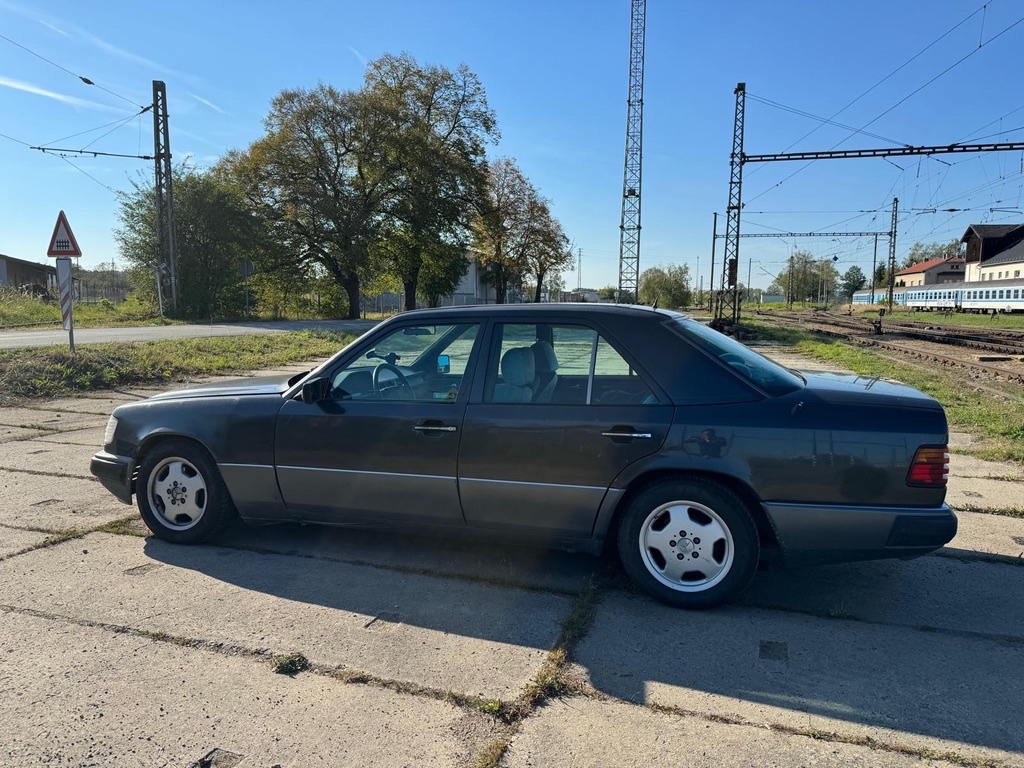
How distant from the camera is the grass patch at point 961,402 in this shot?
7738 mm

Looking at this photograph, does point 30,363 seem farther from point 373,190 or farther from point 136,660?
point 373,190

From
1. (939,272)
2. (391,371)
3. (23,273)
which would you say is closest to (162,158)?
(391,371)

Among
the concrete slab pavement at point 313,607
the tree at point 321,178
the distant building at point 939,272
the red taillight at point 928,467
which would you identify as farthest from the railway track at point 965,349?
the distant building at point 939,272

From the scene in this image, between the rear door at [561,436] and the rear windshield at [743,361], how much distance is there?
16.0 inches

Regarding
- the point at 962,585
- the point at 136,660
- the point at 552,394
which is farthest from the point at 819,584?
the point at 136,660

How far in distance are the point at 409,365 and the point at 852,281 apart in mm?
135277

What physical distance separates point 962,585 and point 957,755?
1831mm

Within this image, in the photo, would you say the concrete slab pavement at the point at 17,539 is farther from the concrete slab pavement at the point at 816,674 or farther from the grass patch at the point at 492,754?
the concrete slab pavement at the point at 816,674

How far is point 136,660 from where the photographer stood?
3104 mm

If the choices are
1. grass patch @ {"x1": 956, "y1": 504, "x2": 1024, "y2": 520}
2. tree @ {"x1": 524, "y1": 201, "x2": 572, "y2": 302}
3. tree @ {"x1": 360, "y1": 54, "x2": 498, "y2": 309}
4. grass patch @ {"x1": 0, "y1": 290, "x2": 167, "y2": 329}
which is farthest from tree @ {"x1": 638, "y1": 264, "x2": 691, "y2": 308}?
grass patch @ {"x1": 956, "y1": 504, "x2": 1024, "y2": 520}

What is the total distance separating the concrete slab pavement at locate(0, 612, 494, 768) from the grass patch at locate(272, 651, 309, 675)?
0.15 ft

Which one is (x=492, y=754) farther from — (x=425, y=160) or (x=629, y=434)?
(x=425, y=160)

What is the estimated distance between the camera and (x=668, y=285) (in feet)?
291

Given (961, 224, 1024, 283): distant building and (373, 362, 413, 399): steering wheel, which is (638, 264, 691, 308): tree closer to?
(961, 224, 1024, 283): distant building
